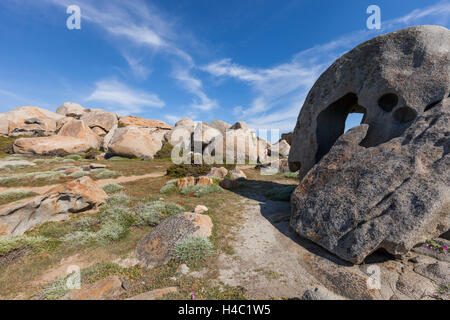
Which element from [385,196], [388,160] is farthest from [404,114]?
[385,196]

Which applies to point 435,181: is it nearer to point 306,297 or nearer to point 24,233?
point 306,297

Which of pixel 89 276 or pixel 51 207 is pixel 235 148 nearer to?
pixel 51 207

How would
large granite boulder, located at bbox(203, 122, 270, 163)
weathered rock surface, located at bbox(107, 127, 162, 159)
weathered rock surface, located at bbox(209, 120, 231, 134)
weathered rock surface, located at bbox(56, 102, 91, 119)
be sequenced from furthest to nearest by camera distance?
1. weathered rock surface, located at bbox(56, 102, 91, 119)
2. weathered rock surface, located at bbox(209, 120, 231, 134)
3. weathered rock surface, located at bbox(107, 127, 162, 159)
4. large granite boulder, located at bbox(203, 122, 270, 163)

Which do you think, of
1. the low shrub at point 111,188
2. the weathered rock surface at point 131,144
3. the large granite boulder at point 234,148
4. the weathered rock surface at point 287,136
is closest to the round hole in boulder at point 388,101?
the low shrub at point 111,188

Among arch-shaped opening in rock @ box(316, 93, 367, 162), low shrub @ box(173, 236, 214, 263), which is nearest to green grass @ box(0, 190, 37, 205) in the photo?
low shrub @ box(173, 236, 214, 263)

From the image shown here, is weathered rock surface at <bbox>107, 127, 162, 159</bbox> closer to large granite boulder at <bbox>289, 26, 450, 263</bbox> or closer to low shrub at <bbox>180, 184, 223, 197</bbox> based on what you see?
low shrub at <bbox>180, 184, 223, 197</bbox>

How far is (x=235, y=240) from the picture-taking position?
236 inches

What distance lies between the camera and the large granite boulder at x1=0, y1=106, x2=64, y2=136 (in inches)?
1574

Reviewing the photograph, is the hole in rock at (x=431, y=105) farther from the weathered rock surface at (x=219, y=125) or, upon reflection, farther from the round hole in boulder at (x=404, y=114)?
the weathered rock surface at (x=219, y=125)

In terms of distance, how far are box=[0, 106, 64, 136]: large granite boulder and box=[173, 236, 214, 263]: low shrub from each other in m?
51.9

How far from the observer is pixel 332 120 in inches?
364

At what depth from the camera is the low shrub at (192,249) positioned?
491cm

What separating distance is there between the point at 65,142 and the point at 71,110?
40.0 m
